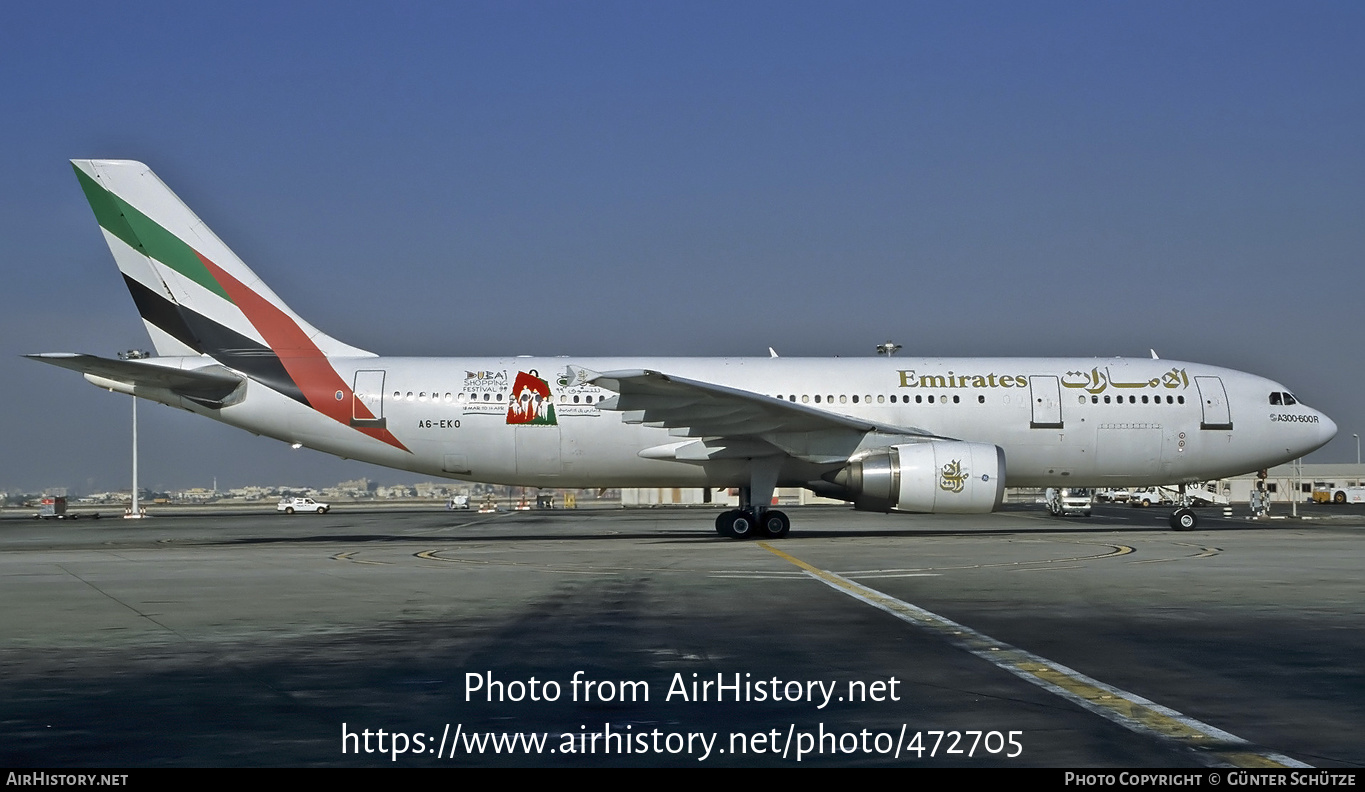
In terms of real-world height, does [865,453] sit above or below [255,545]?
above

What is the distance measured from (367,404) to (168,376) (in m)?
3.97

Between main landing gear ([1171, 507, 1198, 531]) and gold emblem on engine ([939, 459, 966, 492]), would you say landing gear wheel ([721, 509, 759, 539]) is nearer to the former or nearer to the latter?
gold emblem on engine ([939, 459, 966, 492])

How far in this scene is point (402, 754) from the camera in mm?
5547

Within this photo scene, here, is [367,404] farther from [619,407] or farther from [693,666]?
A: [693,666]

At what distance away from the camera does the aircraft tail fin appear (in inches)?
982

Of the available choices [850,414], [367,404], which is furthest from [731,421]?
[367,404]

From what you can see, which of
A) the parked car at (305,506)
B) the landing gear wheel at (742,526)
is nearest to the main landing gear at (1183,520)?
the landing gear wheel at (742,526)

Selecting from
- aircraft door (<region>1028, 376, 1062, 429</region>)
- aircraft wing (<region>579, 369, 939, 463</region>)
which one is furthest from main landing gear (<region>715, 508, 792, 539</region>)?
aircraft door (<region>1028, 376, 1062, 429</region>)

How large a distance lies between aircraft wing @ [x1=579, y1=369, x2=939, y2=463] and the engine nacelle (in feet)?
3.59

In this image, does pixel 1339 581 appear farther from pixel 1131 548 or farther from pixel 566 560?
pixel 566 560

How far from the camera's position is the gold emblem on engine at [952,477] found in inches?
904

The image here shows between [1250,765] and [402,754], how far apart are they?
12.5 feet

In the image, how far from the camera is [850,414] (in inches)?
999

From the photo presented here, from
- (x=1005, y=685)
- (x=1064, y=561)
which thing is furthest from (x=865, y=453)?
(x=1005, y=685)
